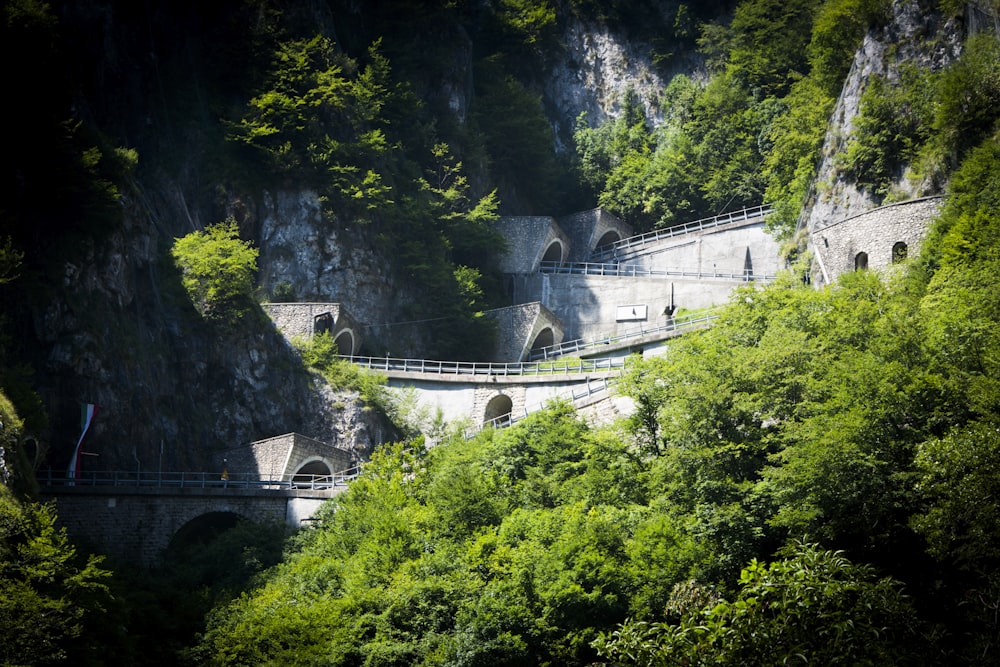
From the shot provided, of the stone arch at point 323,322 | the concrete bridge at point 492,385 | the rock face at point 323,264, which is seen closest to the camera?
the concrete bridge at point 492,385

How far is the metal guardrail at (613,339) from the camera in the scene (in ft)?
163

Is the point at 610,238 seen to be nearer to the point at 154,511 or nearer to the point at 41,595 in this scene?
the point at 154,511

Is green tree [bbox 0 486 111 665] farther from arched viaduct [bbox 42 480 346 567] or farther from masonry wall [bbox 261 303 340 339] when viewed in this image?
masonry wall [bbox 261 303 340 339]

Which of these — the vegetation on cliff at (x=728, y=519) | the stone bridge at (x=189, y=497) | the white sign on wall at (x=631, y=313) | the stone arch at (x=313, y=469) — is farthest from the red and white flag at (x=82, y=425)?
the white sign on wall at (x=631, y=313)

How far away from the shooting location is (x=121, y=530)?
42.8m

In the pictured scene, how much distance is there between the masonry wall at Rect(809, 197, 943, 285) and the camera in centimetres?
4331

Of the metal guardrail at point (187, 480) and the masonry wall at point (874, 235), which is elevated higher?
the masonry wall at point (874, 235)

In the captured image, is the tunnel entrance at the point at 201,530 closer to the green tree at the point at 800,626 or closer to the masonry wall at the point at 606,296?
the masonry wall at the point at 606,296

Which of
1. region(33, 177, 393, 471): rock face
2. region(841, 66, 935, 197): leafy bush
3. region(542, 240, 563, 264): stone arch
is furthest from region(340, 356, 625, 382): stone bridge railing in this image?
region(841, 66, 935, 197): leafy bush

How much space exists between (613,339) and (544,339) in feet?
15.6

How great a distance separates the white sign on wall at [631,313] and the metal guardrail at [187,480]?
51.2 feet

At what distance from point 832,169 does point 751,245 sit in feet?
36.7

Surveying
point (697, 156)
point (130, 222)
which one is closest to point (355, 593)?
point (130, 222)

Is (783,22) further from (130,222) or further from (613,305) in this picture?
(130,222)
